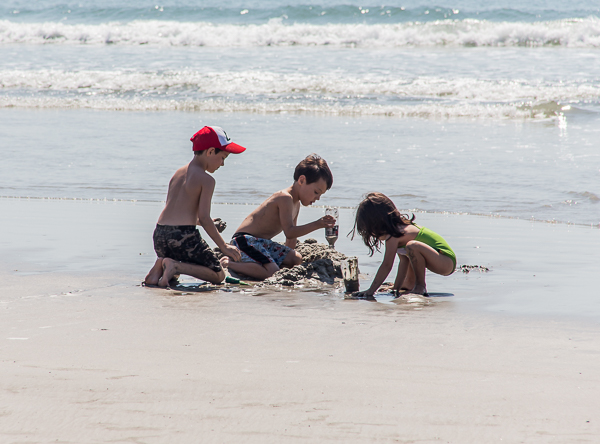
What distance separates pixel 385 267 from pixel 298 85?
46.8ft

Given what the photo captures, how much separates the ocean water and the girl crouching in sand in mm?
2792

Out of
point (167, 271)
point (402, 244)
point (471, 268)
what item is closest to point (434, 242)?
point (402, 244)

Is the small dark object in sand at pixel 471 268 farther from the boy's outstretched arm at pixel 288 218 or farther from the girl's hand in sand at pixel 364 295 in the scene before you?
the boy's outstretched arm at pixel 288 218

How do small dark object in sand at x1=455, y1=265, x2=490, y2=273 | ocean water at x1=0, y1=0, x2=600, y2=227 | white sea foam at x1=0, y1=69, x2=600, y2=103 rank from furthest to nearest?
white sea foam at x1=0, y1=69, x2=600, y2=103 → ocean water at x1=0, y1=0, x2=600, y2=227 → small dark object in sand at x1=455, y1=265, x2=490, y2=273

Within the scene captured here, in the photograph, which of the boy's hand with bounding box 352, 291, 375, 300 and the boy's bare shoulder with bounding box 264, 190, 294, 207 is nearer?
the boy's hand with bounding box 352, 291, 375, 300

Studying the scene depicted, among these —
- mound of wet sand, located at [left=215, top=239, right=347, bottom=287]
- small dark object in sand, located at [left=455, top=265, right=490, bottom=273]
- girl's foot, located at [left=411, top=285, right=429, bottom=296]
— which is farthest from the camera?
small dark object in sand, located at [left=455, top=265, right=490, bottom=273]

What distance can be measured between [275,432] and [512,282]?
316cm

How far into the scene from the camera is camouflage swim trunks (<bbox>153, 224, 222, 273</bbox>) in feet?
16.0

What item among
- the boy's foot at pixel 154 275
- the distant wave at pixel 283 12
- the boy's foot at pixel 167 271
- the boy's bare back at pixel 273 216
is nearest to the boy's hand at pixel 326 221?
the boy's bare back at pixel 273 216

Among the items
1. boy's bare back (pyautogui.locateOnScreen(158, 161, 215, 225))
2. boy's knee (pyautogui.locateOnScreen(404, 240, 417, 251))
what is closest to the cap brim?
boy's bare back (pyautogui.locateOnScreen(158, 161, 215, 225))

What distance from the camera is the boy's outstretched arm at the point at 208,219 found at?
4.75m

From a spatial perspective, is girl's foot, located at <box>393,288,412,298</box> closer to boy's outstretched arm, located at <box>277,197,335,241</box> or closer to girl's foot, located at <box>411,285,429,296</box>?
girl's foot, located at <box>411,285,429,296</box>

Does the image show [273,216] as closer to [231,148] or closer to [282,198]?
[282,198]

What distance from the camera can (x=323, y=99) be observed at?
16.6 meters
